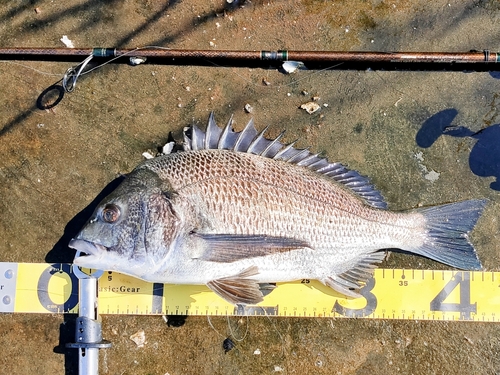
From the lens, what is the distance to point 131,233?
7.41 ft

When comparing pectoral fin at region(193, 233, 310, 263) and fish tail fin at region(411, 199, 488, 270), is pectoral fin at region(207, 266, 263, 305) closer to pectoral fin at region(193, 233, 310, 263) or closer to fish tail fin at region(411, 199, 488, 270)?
pectoral fin at region(193, 233, 310, 263)

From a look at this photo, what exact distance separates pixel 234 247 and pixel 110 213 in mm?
724

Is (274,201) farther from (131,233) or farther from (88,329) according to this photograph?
(88,329)

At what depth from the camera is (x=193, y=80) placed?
9.48ft

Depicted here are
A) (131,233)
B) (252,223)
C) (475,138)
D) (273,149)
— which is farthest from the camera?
(475,138)

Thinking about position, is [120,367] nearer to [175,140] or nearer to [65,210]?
[65,210]

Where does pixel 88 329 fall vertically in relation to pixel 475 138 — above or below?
below

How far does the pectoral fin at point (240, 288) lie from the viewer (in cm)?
237

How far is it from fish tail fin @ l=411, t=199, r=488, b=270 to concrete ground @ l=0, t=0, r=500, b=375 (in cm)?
21

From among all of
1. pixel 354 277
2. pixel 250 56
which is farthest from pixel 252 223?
pixel 250 56

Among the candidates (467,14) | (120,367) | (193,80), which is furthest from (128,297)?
(467,14)

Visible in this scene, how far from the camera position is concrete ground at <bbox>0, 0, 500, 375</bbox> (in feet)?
9.16

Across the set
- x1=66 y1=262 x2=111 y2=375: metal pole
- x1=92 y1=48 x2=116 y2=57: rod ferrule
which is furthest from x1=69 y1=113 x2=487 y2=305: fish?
x1=92 y1=48 x2=116 y2=57: rod ferrule

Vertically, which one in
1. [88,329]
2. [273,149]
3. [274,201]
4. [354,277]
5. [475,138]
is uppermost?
[475,138]
